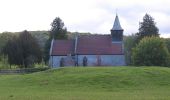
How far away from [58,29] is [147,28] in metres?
24.3

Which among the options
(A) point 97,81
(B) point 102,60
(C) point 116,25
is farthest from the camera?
(C) point 116,25

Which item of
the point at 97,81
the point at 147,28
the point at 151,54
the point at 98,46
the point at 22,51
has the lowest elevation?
the point at 97,81

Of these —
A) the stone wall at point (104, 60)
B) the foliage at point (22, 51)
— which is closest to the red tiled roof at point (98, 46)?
the stone wall at point (104, 60)

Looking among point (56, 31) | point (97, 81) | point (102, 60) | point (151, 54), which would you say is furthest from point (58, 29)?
point (97, 81)

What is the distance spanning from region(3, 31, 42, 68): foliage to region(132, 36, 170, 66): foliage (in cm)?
2849

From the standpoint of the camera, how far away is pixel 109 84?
45938mm

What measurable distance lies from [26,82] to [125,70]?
12298 mm

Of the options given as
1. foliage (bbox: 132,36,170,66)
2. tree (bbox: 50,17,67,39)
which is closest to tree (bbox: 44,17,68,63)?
tree (bbox: 50,17,67,39)

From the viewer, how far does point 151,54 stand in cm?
9706

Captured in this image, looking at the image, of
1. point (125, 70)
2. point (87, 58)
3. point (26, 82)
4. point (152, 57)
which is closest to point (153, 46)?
point (152, 57)

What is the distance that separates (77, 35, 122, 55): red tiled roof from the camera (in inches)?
4119

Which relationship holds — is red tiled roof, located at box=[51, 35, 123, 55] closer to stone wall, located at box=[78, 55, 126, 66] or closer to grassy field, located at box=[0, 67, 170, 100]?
stone wall, located at box=[78, 55, 126, 66]

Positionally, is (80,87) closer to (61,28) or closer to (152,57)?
(152,57)

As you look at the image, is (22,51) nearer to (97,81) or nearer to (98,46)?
(98,46)
